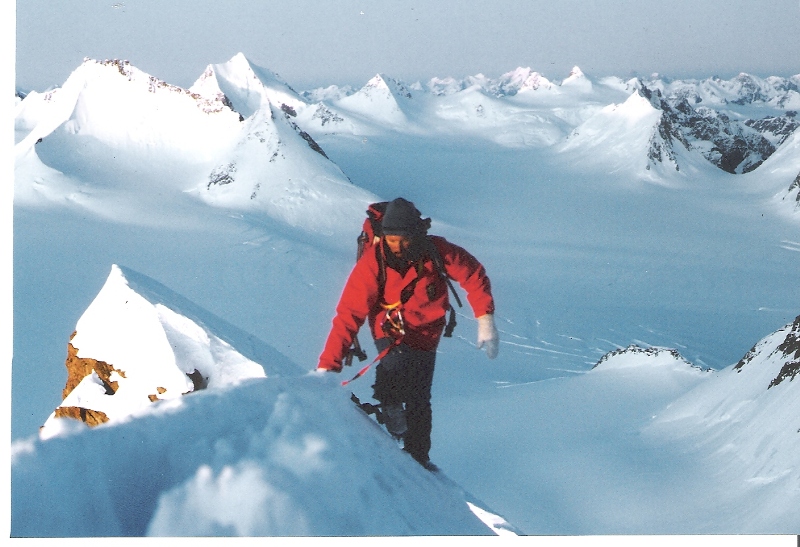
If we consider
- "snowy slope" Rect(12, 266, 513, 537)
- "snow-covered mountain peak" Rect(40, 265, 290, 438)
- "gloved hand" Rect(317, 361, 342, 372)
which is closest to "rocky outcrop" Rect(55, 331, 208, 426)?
"snow-covered mountain peak" Rect(40, 265, 290, 438)

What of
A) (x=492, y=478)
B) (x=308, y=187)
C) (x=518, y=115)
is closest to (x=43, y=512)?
(x=492, y=478)

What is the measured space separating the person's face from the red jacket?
55mm

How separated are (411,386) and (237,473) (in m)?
0.96

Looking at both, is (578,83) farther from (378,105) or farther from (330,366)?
(330,366)

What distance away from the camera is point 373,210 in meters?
2.54

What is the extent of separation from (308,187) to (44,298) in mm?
18672

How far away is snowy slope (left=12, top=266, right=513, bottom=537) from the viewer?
6.89ft

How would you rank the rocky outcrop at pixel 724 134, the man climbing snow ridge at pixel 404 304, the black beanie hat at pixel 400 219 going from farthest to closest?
the rocky outcrop at pixel 724 134
the man climbing snow ridge at pixel 404 304
the black beanie hat at pixel 400 219

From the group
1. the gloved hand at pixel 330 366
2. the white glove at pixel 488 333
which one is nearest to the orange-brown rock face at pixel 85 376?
the gloved hand at pixel 330 366

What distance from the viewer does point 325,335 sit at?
40.7 feet

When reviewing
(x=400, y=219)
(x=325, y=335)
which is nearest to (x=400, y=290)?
(x=400, y=219)

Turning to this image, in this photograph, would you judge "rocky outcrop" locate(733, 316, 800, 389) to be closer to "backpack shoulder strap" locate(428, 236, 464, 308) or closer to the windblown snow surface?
the windblown snow surface

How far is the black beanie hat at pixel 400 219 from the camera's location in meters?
2.38

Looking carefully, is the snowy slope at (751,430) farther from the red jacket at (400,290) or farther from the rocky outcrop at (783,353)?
the red jacket at (400,290)
